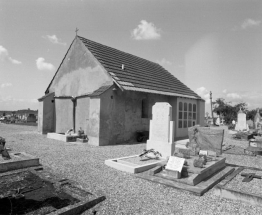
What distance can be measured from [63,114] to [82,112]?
2410mm

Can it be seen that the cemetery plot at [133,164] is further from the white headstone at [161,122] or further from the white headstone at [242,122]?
the white headstone at [242,122]

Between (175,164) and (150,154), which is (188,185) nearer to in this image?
(175,164)

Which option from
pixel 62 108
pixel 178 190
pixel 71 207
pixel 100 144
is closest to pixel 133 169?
pixel 178 190

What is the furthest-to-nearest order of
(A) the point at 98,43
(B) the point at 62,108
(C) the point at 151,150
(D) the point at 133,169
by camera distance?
1. (A) the point at 98,43
2. (B) the point at 62,108
3. (C) the point at 151,150
4. (D) the point at 133,169

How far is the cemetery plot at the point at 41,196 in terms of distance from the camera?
389cm

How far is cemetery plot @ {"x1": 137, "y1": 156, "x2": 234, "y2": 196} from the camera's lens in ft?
18.1

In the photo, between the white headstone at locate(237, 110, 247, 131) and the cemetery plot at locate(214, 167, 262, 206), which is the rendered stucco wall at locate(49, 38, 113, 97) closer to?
the cemetery plot at locate(214, 167, 262, 206)

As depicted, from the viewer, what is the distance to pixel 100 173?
6.57m

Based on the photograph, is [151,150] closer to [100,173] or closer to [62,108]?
[100,173]

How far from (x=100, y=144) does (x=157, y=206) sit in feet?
25.9

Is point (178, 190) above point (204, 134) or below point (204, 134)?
below

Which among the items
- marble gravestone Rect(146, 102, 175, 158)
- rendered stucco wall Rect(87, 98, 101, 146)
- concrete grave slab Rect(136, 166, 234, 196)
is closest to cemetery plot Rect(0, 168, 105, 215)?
concrete grave slab Rect(136, 166, 234, 196)

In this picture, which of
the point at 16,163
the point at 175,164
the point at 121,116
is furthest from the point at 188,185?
the point at 121,116

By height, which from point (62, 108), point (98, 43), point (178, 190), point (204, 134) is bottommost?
point (178, 190)
